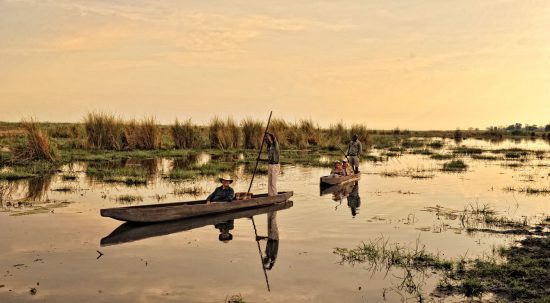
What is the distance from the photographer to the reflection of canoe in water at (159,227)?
11633 millimetres

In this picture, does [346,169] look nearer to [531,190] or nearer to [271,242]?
[531,190]

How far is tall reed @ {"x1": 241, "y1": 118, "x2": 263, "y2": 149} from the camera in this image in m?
39.3

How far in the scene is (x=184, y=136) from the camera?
126 feet

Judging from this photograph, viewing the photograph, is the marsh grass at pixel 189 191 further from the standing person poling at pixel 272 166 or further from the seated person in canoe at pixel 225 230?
the seated person in canoe at pixel 225 230

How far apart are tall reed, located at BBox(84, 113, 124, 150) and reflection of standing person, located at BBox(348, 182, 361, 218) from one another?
62.9 feet

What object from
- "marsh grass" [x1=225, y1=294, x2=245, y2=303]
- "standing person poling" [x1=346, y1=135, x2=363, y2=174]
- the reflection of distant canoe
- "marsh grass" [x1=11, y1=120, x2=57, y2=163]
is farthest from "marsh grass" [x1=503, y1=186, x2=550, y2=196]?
"marsh grass" [x1=11, y1=120, x2=57, y2=163]

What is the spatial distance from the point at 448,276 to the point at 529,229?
5.20 metres

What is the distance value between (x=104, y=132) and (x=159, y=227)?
77.4 feet

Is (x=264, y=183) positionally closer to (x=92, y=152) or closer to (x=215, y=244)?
(x=215, y=244)

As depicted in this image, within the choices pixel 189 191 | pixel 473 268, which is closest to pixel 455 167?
pixel 189 191

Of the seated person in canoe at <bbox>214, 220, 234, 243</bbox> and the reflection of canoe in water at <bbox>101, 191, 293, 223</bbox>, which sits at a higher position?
the reflection of canoe in water at <bbox>101, 191, 293, 223</bbox>

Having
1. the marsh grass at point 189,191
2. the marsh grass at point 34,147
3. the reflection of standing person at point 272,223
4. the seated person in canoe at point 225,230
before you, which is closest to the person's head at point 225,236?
the seated person in canoe at point 225,230

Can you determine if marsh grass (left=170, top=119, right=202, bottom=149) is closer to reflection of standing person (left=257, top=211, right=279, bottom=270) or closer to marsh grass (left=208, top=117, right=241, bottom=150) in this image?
marsh grass (left=208, top=117, right=241, bottom=150)

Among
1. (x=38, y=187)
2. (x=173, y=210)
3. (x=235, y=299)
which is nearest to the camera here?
(x=235, y=299)
